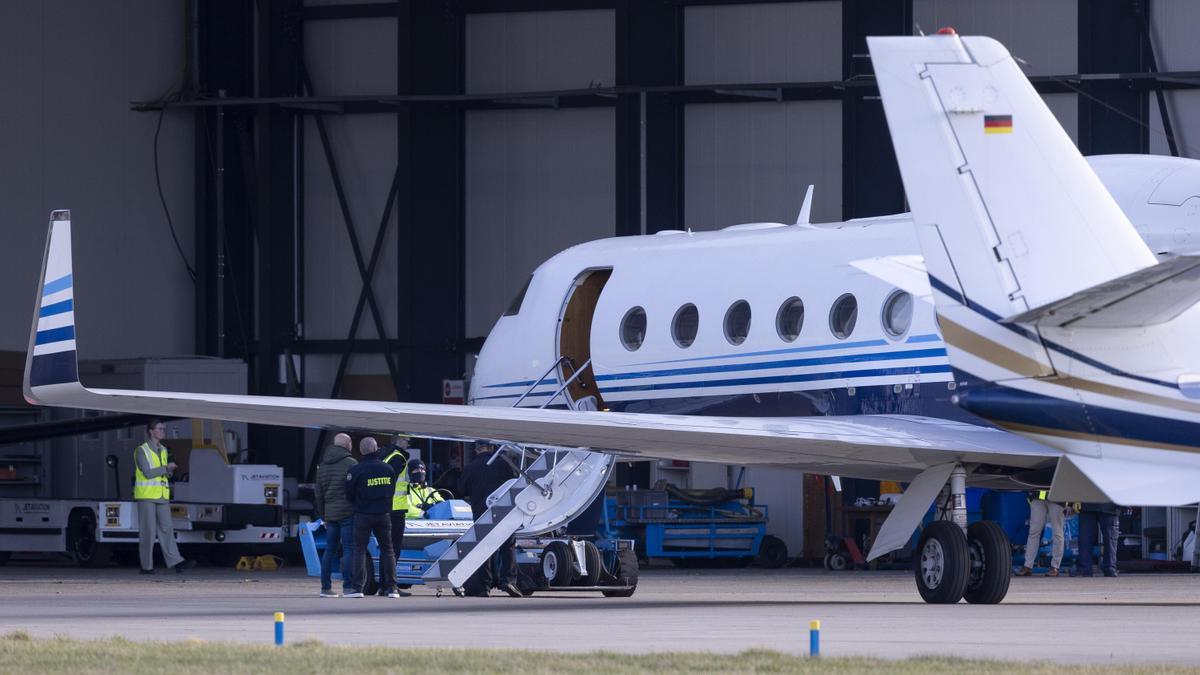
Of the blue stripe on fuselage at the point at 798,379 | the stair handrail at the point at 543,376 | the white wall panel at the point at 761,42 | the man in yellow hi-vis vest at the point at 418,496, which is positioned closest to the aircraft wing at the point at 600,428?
the blue stripe on fuselage at the point at 798,379

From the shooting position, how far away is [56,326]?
55.2 feet

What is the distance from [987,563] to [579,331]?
25.1ft

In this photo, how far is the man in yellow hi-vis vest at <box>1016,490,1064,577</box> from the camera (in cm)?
2861

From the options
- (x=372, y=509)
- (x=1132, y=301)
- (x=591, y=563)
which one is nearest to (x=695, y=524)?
(x=591, y=563)

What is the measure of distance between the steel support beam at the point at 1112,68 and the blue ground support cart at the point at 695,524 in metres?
8.84

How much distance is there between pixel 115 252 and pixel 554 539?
63.9 feet

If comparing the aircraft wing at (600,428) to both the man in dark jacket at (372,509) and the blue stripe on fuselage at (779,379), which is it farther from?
the man in dark jacket at (372,509)

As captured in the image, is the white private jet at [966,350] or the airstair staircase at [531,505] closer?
the white private jet at [966,350]

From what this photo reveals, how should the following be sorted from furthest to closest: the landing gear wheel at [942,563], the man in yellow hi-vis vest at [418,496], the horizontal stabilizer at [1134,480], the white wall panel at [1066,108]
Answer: the white wall panel at [1066,108] → the man in yellow hi-vis vest at [418,496] → the landing gear wheel at [942,563] → the horizontal stabilizer at [1134,480]

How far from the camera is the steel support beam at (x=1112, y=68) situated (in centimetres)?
3488

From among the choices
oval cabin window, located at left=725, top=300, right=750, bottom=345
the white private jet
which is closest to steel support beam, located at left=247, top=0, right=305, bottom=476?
oval cabin window, located at left=725, top=300, right=750, bottom=345

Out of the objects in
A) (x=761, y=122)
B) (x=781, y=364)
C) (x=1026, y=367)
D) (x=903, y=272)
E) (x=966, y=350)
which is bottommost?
(x=781, y=364)

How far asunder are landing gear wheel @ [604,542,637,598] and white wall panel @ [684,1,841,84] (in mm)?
16700

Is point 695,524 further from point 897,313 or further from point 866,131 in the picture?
point 897,313
